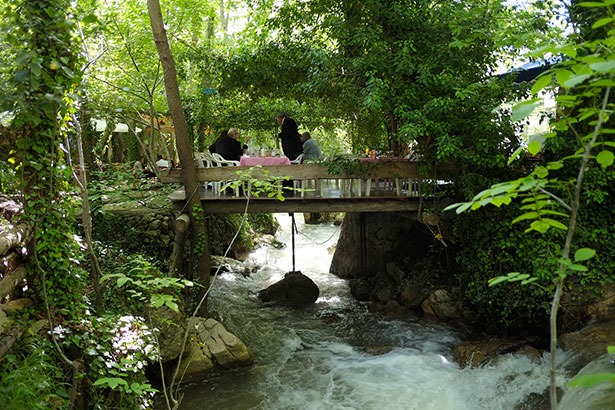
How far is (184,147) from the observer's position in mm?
7961

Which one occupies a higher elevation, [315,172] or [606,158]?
[606,158]

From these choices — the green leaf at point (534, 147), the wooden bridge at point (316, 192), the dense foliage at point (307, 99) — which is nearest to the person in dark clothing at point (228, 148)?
the wooden bridge at point (316, 192)

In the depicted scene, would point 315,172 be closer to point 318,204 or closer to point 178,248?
point 318,204

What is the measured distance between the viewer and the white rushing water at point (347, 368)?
6449 millimetres

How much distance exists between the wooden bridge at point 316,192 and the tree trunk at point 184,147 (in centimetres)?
22

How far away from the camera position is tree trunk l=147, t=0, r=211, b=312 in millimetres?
7426

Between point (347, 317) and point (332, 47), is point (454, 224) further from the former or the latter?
point (332, 47)

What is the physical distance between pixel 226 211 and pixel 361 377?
366cm

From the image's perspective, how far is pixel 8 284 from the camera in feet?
13.4

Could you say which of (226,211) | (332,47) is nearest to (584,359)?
(226,211)

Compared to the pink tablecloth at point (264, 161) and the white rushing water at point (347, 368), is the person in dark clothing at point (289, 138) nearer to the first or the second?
the pink tablecloth at point (264, 161)

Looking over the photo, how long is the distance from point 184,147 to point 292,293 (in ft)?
14.4

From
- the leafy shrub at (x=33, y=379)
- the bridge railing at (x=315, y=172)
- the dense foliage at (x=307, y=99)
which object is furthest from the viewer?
the bridge railing at (x=315, y=172)

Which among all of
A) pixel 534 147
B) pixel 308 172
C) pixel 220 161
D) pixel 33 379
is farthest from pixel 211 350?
pixel 534 147
